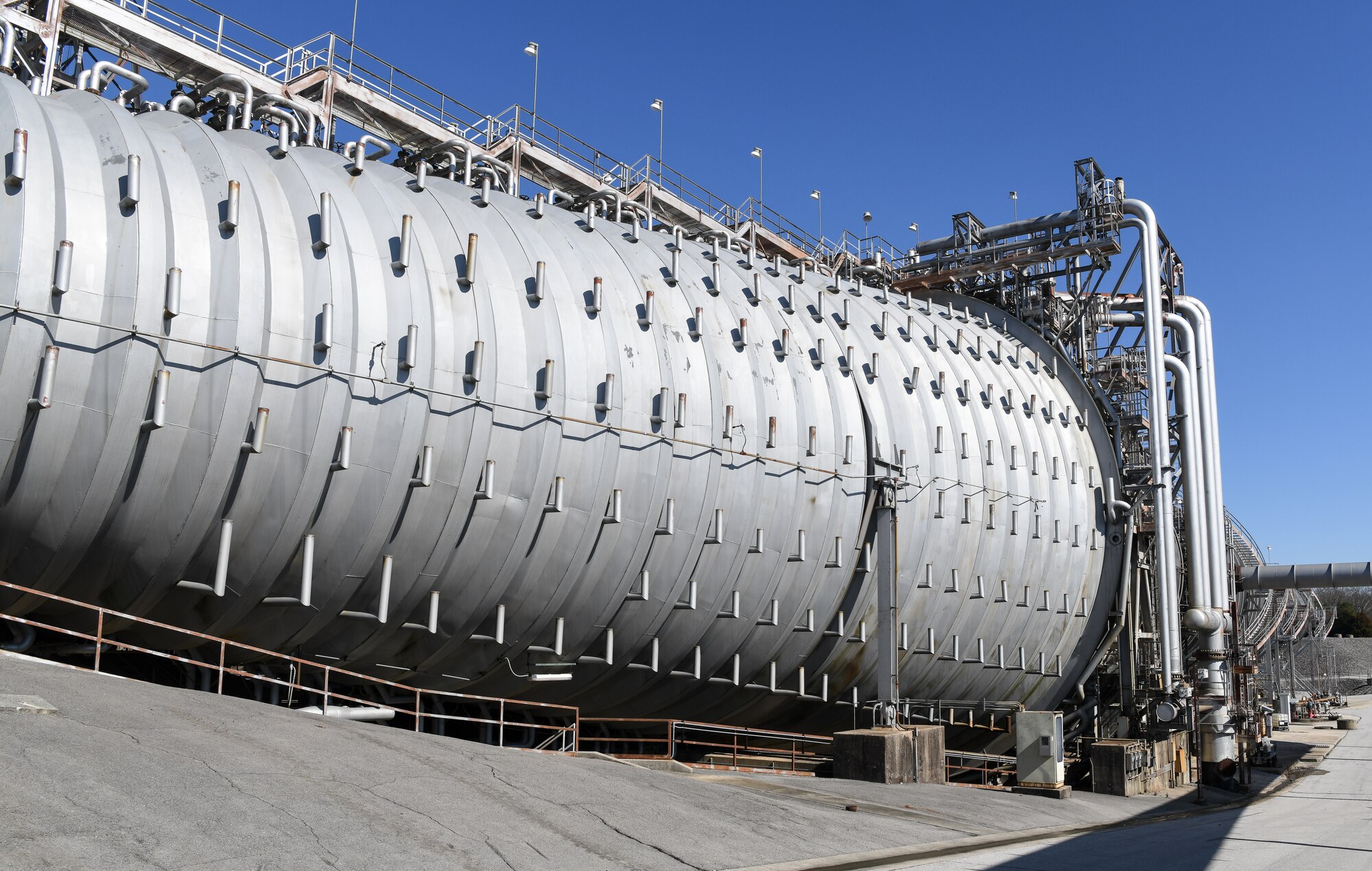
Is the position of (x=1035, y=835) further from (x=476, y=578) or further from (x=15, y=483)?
(x=15, y=483)

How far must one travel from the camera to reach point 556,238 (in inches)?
774

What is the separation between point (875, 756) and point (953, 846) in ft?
19.0

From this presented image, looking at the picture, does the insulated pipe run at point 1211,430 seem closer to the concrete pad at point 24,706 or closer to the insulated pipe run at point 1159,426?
the insulated pipe run at point 1159,426

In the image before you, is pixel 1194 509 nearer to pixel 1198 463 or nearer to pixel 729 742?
pixel 1198 463

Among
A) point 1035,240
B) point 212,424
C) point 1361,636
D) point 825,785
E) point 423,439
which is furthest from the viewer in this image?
point 1361,636

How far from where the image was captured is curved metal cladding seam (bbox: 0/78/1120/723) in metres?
→ 13.7

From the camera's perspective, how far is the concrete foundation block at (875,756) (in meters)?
19.8

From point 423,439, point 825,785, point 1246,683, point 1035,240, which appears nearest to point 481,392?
point 423,439

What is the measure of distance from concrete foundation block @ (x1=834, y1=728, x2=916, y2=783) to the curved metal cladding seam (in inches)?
86.8

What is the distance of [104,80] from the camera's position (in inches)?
746

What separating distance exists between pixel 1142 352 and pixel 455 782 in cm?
2979

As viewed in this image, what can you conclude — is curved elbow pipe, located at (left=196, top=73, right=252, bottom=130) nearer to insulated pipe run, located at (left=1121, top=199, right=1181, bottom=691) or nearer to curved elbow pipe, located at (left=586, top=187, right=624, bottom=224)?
curved elbow pipe, located at (left=586, top=187, right=624, bottom=224)

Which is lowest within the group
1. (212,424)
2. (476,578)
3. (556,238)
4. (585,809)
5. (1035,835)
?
(1035,835)

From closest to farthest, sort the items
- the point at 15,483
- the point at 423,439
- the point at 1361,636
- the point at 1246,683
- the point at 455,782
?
the point at 455,782, the point at 15,483, the point at 423,439, the point at 1246,683, the point at 1361,636
